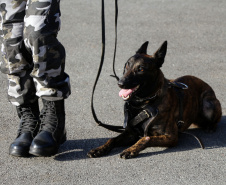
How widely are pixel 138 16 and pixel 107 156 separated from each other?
5.02 m

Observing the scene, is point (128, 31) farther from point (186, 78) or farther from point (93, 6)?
point (186, 78)

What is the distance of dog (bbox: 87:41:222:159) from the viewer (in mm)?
3939

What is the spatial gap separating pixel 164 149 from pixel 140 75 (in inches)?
26.3

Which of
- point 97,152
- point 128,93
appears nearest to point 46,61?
point 128,93

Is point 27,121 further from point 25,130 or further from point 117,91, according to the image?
point 117,91

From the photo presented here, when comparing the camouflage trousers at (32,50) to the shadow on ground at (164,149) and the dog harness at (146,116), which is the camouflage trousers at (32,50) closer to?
the shadow on ground at (164,149)

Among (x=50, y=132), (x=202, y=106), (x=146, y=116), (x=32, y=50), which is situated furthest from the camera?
(x=202, y=106)

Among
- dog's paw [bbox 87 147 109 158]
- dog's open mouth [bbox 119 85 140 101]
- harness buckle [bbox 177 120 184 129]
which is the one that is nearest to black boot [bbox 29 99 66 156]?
dog's paw [bbox 87 147 109 158]

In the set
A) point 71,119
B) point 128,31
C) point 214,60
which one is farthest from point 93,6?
point 71,119

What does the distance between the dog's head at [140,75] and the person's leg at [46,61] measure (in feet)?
1.56

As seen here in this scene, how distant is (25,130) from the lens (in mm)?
3941

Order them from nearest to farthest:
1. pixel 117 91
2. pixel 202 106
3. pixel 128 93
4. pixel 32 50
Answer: pixel 32 50, pixel 128 93, pixel 202 106, pixel 117 91

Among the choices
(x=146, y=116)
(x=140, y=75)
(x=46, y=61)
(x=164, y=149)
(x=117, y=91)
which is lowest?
(x=117, y=91)

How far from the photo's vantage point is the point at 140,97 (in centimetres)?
403
